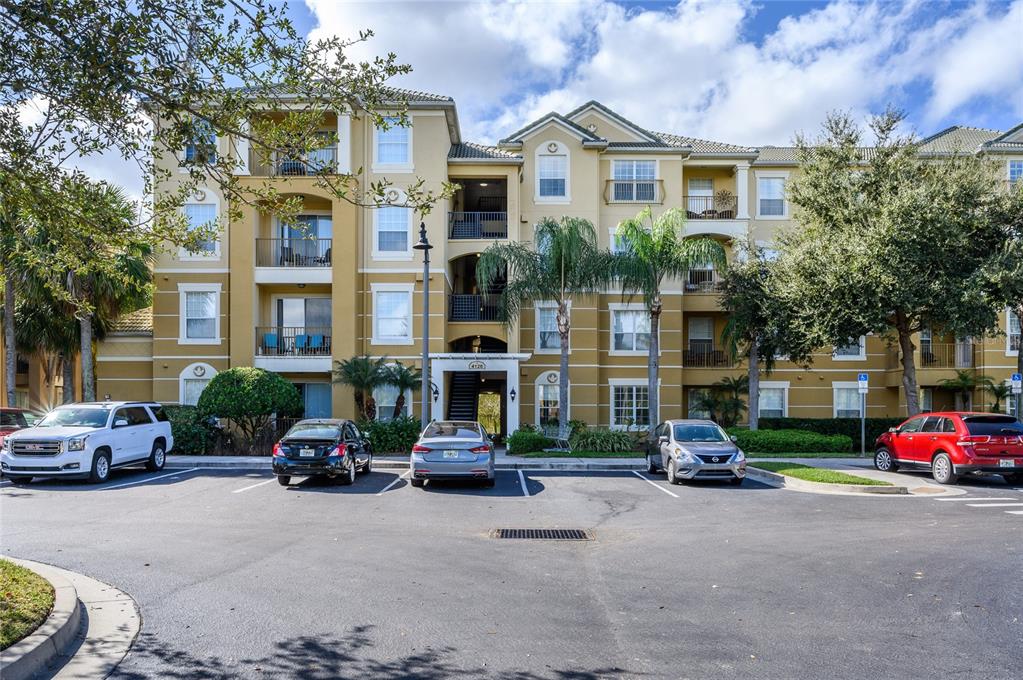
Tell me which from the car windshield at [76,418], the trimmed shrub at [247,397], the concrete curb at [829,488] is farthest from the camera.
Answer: the trimmed shrub at [247,397]

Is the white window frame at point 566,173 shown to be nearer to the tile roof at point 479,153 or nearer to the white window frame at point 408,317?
the tile roof at point 479,153

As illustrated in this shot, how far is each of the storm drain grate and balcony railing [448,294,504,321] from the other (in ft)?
62.1

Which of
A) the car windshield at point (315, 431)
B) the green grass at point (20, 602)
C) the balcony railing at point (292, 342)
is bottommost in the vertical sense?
the green grass at point (20, 602)

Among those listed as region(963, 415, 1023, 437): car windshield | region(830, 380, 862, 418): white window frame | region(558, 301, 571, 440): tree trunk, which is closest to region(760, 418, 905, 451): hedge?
region(830, 380, 862, 418): white window frame

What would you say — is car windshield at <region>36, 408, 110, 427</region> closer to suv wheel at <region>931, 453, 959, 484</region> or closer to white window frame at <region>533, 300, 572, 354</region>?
white window frame at <region>533, 300, 572, 354</region>

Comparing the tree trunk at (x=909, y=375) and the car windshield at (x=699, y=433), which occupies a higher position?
the tree trunk at (x=909, y=375)

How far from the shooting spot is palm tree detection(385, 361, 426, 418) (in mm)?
26375

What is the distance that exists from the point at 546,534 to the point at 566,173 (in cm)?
2159

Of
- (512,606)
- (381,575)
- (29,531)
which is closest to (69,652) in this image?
(381,575)

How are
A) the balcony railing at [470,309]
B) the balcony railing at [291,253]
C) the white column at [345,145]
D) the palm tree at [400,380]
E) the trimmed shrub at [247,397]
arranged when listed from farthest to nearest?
the balcony railing at [470,309], the balcony railing at [291,253], the white column at [345,145], the palm tree at [400,380], the trimmed shrub at [247,397]

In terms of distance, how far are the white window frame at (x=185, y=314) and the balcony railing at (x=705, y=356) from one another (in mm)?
18632

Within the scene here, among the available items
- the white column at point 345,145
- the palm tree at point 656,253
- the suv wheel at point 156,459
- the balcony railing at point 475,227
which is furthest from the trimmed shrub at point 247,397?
the palm tree at point 656,253

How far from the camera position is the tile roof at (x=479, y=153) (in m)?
29.6

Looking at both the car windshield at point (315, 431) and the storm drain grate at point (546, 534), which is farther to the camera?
the car windshield at point (315, 431)
